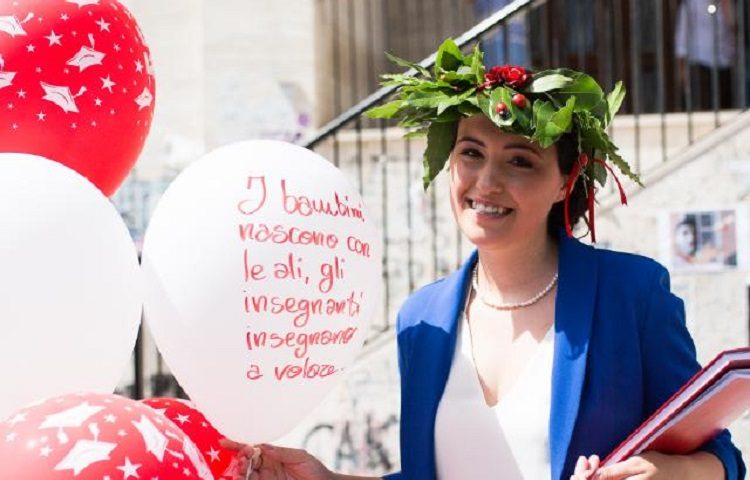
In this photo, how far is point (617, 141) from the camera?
6.39 m

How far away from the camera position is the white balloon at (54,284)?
7.28 feet

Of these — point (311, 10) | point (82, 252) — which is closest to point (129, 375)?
point (311, 10)

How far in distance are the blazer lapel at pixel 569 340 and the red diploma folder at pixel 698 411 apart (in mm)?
123

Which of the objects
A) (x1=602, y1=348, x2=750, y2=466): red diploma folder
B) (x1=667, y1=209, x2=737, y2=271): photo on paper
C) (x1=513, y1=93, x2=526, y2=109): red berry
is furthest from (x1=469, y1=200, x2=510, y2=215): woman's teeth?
(x1=667, y1=209, x2=737, y2=271): photo on paper

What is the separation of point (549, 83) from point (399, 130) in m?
3.96

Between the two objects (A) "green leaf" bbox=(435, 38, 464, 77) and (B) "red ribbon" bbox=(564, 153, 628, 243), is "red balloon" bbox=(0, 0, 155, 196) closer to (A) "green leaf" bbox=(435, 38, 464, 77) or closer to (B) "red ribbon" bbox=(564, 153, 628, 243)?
(A) "green leaf" bbox=(435, 38, 464, 77)

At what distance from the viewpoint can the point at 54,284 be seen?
7.36ft

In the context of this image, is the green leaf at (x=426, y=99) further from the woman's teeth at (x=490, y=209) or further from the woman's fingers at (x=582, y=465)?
the woman's fingers at (x=582, y=465)

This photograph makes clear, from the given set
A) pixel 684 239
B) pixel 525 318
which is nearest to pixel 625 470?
pixel 525 318

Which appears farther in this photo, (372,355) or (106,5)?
(372,355)

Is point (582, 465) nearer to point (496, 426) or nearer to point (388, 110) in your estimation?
point (496, 426)

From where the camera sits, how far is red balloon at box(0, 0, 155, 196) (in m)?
2.50

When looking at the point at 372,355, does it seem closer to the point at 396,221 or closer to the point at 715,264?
the point at 396,221

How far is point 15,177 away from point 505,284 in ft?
3.44
